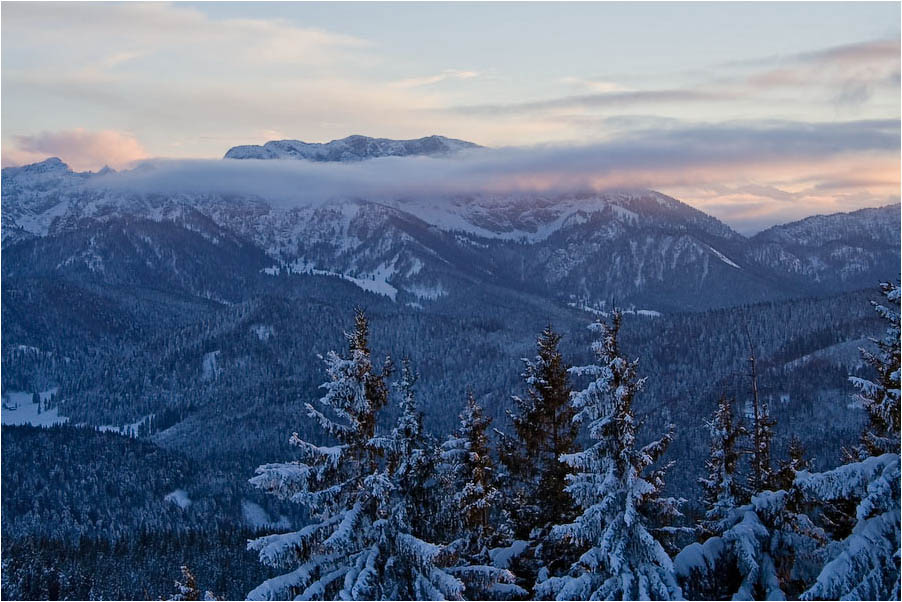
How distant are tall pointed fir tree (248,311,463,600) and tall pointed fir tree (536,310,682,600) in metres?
3.96

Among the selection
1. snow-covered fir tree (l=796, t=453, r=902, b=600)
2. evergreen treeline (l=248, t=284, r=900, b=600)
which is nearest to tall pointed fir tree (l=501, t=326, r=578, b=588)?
evergreen treeline (l=248, t=284, r=900, b=600)

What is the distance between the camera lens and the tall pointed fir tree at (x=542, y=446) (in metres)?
35.8

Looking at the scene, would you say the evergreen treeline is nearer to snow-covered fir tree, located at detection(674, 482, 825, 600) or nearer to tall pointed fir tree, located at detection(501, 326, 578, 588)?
snow-covered fir tree, located at detection(674, 482, 825, 600)

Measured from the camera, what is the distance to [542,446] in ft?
122

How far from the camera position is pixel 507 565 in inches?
1329

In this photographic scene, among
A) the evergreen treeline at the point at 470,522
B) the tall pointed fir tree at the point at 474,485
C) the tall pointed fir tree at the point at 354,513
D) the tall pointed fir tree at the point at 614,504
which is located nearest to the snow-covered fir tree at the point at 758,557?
the evergreen treeline at the point at 470,522

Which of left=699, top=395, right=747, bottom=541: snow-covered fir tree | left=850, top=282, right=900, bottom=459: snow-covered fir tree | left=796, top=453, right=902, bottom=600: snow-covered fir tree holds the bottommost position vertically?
left=699, top=395, right=747, bottom=541: snow-covered fir tree

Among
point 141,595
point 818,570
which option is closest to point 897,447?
point 818,570

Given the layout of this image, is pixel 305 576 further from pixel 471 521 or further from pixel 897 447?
pixel 897 447

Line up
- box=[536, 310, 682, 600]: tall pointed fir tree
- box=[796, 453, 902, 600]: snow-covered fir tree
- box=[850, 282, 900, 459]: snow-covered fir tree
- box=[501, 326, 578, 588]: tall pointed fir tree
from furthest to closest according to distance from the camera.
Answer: box=[501, 326, 578, 588]: tall pointed fir tree → box=[536, 310, 682, 600]: tall pointed fir tree → box=[850, 282, 900, 459]: snow-covered fir tree → box=[796, 453, 902, 600]: snow-covered fir tree

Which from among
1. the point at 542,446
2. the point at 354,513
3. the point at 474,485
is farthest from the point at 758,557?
the point at 354,513

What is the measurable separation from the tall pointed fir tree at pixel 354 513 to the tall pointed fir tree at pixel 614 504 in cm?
396

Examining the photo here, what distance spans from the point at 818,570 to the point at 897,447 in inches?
183

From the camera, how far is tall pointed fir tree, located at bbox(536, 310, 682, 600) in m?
27.0
